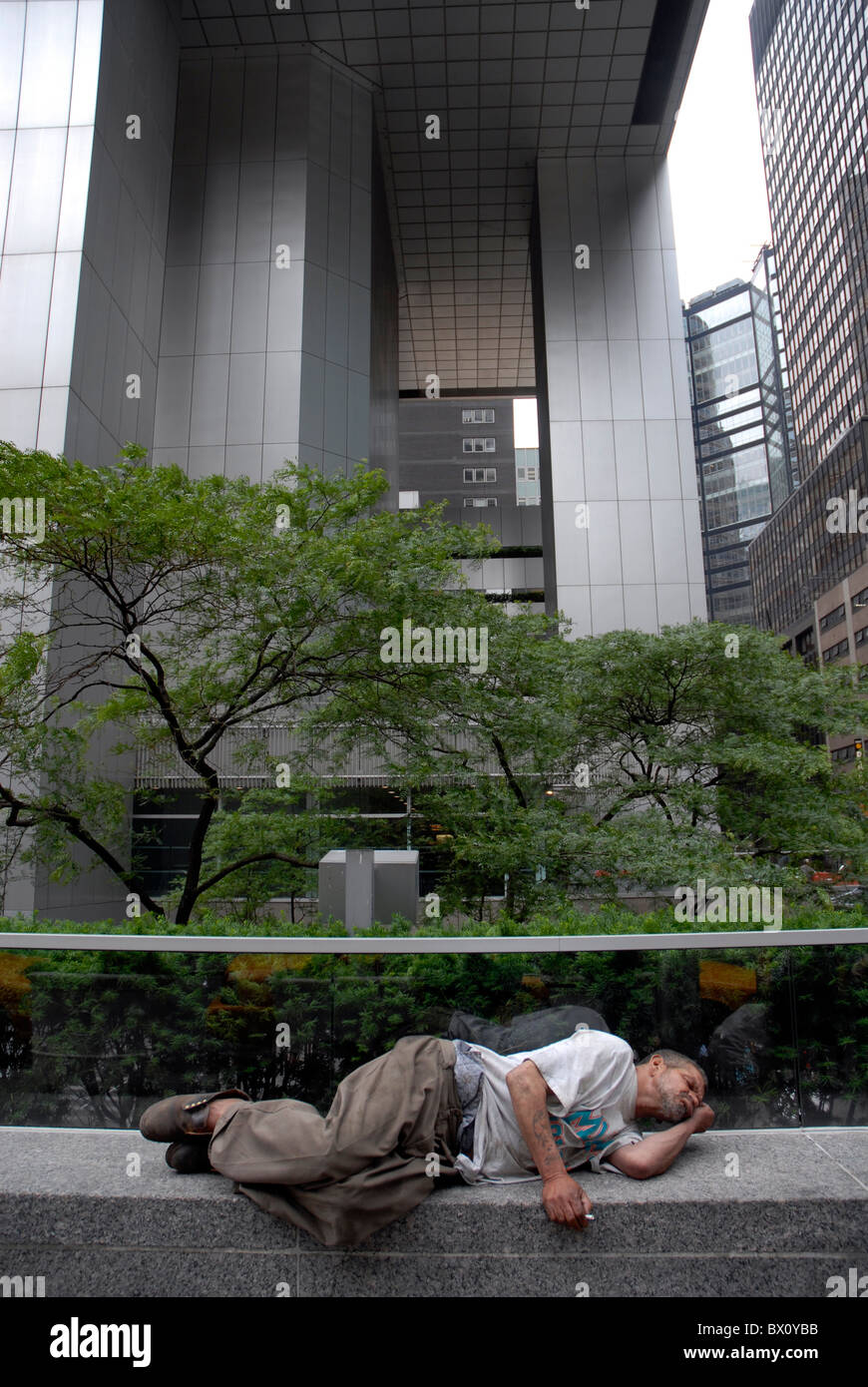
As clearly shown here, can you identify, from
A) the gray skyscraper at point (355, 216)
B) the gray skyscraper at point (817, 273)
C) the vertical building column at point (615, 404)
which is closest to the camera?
the gray skyscraper at point (355, 216)

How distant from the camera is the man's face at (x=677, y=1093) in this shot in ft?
10.9

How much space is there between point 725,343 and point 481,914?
130m

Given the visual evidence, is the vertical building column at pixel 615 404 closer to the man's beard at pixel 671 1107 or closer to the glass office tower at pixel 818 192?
the man's beard at pixel 671 1107

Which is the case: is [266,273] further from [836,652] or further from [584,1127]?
[836,652]

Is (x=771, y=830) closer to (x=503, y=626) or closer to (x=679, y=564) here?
(x=503, y=626)

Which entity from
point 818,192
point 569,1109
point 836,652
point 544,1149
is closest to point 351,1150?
point 544,1149

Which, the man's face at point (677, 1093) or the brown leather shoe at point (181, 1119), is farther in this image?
the man's face at point (677, 1093)

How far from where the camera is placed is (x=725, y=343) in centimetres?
12338

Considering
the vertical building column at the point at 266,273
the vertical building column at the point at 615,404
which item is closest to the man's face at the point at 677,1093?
the vertical building column at the point at 266,273

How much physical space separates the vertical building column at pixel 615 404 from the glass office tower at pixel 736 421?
95.8m

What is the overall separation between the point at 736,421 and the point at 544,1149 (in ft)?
435

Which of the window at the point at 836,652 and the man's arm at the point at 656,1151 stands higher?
the window at the point at 836,652

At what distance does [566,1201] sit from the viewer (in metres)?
2.89
